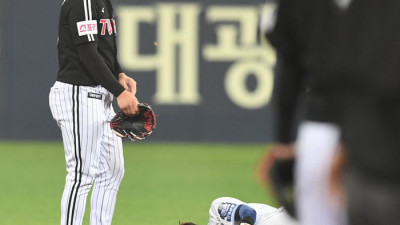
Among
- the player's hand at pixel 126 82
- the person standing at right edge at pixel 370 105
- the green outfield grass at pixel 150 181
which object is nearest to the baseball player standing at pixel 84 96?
the player's hand at pixel 126 82

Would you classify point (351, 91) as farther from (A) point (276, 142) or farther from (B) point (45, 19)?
(B) point (45, 19)

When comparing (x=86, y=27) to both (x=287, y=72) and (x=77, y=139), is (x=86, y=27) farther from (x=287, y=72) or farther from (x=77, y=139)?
(x=287, y=72)

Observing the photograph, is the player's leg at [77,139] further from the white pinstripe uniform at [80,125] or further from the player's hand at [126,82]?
the player's hand at [126,82]

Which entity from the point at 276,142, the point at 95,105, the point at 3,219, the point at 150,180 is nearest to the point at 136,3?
the point at 150,180

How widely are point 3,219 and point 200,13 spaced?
21.9 feet

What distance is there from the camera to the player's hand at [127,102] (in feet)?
18.3

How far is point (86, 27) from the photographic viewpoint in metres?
5.48

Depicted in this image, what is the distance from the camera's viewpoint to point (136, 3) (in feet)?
44.6

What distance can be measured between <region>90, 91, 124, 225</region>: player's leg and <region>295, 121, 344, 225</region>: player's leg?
325cm

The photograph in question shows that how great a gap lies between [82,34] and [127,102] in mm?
469

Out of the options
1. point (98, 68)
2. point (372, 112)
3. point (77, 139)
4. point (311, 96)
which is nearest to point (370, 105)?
point (372, 112)

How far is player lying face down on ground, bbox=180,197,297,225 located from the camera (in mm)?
6031

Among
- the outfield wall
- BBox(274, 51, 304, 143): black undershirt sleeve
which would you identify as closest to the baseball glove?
BBox(274, 51, 304, 143): black undershirt sleeve

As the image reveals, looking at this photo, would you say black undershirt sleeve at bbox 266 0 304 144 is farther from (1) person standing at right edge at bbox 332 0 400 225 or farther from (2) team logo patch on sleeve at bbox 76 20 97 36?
(2) team logo patch on sleeve at bbox 76 20 97 36
